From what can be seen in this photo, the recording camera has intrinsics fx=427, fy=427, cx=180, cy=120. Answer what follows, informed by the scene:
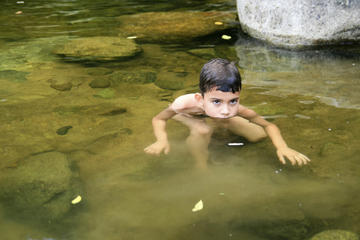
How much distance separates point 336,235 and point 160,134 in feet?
5.61

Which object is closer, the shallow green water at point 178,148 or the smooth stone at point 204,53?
the shallow green water at point 178,148

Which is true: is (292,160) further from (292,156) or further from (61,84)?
(61,84)

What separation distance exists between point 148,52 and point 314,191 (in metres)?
3.83

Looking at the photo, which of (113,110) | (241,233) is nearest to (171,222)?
(241,233)

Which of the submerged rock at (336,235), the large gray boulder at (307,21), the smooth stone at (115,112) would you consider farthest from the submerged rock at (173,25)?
the submerged rock at (336,235)

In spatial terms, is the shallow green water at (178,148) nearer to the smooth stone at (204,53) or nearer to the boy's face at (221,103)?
the smooth stone at (204,53)

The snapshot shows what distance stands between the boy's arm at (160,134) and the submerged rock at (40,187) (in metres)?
0.68

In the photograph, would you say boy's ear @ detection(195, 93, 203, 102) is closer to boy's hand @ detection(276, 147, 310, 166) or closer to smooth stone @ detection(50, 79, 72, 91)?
boy's hand @ detection(276, 147, 310, 166)

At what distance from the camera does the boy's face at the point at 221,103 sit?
358 cm

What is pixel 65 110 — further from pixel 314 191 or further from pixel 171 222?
pixel 314 191

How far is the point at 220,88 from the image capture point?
353 cm

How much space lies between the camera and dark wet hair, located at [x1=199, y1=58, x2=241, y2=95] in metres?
3.51

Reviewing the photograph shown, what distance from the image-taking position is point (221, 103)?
12.0ft

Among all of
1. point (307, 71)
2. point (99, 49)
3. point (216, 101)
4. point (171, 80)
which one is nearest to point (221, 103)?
point (216, 101)
